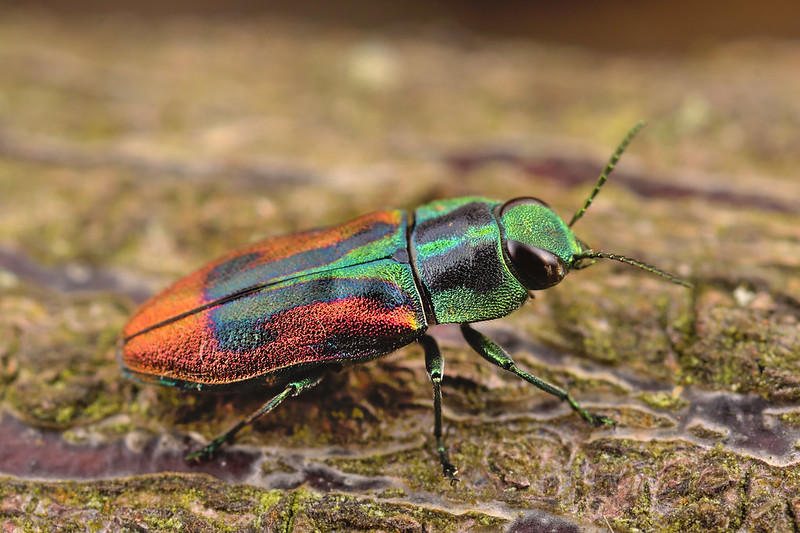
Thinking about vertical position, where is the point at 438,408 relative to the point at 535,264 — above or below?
below

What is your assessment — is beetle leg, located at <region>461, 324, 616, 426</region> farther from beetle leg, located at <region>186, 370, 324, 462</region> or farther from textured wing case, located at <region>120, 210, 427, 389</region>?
beetle leg, located at <region>186, 370, 324, 462</region>

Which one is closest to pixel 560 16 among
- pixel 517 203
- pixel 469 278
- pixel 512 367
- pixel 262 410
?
pixel 517 203

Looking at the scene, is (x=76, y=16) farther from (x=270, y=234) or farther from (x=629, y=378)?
(x=629, y=378)

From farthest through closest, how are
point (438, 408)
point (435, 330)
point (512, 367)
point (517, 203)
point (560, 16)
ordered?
1. point (560, 16)
2. point (435, 330)
3. point (517, 203)
4. point (512, 367)
5. point (438, 408)

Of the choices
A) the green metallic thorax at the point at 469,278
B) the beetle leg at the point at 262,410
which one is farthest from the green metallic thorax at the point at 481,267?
the beetle leg at the point at 262,410

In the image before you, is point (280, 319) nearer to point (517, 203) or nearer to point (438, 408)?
point (438, 408)

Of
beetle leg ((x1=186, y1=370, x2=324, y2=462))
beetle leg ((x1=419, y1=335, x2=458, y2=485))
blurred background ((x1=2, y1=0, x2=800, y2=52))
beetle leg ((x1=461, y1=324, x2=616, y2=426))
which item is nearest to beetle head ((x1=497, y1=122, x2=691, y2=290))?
beetle leg ((x1=461, y1=324, x2=616, y2=426))
